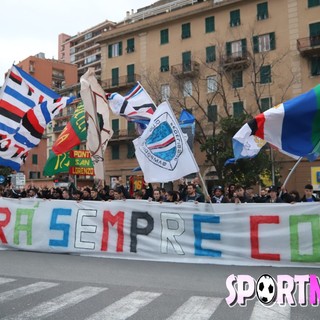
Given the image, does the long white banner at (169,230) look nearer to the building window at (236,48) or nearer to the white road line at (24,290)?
the white road line at (24,290)

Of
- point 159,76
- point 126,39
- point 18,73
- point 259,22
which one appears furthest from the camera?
point 126,39

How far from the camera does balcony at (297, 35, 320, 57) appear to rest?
1266 inches

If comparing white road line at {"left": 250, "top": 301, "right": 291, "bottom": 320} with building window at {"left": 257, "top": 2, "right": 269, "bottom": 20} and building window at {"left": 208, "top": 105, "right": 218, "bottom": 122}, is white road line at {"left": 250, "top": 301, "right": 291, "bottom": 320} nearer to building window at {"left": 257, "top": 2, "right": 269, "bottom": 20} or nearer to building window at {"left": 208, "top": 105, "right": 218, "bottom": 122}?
building window at {"left": 208, "top": 105, "right": 218, "bottom": 122}

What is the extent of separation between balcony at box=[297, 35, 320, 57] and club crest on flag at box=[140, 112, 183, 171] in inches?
1053

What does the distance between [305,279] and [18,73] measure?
9.22m

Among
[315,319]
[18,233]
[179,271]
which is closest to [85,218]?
[18,233]

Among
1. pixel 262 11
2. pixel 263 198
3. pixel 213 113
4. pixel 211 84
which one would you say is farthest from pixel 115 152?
pixel 263 198

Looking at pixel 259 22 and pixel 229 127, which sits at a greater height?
pixel 259 22

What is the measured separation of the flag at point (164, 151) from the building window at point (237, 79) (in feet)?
87.8

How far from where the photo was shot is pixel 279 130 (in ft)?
27.1

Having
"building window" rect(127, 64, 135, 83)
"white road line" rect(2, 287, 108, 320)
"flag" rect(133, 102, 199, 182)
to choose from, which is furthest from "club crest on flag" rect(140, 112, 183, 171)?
"building window" rect(127, 64, 135, 83)

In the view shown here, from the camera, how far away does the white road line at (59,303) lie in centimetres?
491

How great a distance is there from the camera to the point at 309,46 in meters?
32.4

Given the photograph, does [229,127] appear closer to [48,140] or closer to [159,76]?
[159,76]
